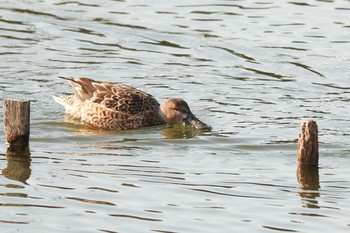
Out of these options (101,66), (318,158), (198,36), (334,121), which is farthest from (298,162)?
(198,36)

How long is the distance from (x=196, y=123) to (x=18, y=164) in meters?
3.08

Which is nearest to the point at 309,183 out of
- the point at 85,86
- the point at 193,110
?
the point at 193,110

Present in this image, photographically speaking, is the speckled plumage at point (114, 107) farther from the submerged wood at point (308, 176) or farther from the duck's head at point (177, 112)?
the submerged wood at point (308, 176)

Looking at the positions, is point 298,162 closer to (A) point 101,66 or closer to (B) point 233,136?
(B) point 233,136

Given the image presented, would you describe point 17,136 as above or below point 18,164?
above

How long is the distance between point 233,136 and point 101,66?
433 cm

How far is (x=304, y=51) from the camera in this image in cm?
1962

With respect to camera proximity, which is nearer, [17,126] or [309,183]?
[309,183]

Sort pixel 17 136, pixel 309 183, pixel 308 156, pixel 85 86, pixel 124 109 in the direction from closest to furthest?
pixel 309 183 < pixel 308 156 < pixel 17 136 < pixel 124 109 < pixel 85 86

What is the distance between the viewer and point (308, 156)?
43.9 feet

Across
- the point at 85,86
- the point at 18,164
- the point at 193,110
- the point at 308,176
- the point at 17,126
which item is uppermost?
the point at 85,86

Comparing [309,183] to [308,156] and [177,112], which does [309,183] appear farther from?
[177,112]

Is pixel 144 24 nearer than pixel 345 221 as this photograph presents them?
No

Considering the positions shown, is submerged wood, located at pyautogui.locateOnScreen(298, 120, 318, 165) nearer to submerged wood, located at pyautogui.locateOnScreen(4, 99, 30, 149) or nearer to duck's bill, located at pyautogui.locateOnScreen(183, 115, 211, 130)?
duck's bill, located at pyautogui.locateOnScreen(183, 115, 211, 130)
